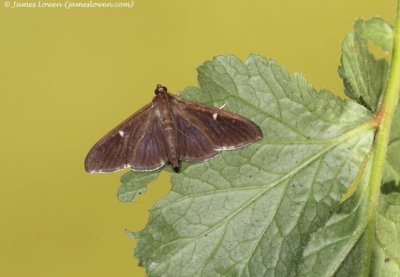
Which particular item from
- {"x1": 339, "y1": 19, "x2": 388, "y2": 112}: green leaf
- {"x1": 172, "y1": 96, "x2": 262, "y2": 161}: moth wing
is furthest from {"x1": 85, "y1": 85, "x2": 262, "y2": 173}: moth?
{"x1": 339, "y1": 19, "x2": 388, "y2": 112}: green leaf

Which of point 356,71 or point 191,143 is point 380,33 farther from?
point 191,143

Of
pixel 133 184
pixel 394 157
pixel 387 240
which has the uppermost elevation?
pixel 133 184

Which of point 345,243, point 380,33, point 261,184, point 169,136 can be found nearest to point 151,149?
point 169,136

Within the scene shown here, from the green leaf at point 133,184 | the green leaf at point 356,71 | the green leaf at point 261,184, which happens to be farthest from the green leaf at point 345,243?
the green leaf at point 133,184

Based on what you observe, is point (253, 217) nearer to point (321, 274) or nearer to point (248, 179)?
point (248, 179)

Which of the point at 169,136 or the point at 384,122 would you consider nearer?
the point at 384,122

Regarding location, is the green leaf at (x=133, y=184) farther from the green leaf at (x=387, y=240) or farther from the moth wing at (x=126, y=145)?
the green leaf at (x=387, y=240)

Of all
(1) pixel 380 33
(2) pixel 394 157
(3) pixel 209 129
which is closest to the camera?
(1) pixel 380 33

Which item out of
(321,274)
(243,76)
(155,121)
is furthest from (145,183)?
(321,274)
